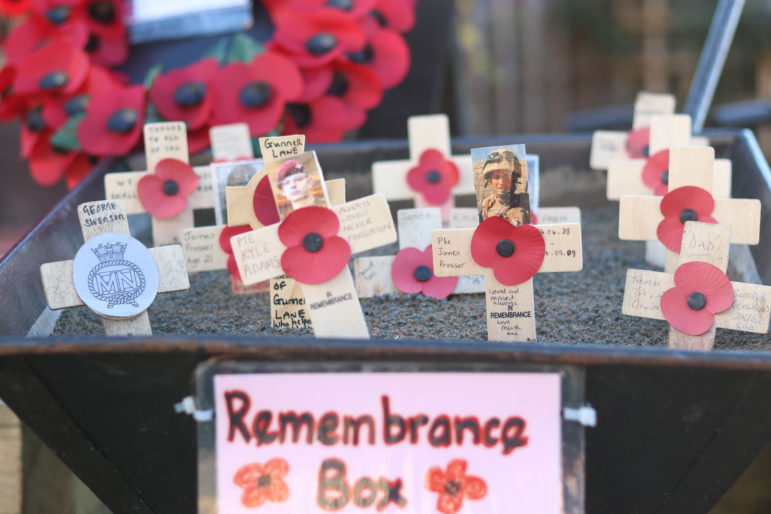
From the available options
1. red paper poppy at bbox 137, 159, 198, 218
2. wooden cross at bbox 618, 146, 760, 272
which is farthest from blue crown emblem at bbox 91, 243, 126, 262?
wooden cross at bbox 618, 146, 760, 272

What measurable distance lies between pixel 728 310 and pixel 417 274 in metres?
0.40

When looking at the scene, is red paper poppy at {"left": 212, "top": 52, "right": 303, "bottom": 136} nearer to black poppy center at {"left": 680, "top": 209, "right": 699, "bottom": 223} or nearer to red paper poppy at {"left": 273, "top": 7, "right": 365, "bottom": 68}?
red paper poppy at {"left": 273, "top": 7, "right": 365, "bottom": 68}

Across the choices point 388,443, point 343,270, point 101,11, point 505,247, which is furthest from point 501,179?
point 101,11

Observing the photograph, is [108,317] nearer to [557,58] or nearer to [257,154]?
[257,154]

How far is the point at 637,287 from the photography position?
1082 millimetres

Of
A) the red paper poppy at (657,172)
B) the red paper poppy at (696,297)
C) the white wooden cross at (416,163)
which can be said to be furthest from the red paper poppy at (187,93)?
the red paper poppy at (696,297)

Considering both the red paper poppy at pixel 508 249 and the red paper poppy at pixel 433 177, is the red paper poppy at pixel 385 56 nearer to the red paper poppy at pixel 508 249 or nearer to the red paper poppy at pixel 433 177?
the red paper poppy at pixel 433 177

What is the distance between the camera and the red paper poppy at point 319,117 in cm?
172

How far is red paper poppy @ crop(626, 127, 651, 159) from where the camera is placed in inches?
58.6

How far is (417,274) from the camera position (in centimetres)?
123

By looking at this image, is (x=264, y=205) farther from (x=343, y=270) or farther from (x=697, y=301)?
(x=697, y=301)

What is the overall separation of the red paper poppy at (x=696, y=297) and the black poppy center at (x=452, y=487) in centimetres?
34

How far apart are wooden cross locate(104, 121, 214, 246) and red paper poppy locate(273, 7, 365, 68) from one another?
1.35 feet

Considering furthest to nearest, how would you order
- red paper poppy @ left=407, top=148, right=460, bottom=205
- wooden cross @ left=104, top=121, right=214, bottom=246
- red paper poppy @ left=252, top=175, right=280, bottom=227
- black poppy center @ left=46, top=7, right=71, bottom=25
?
black poppy center @ left=46, top=7, right=71, bottom=25 < red paper poppy @ left=407, top=148, right=460, bottom=205 < wooden cross @ left=104, top=121, right=214, bottom=246 < red paper poppy @ left=252, top=175, right=280, bottom=227
